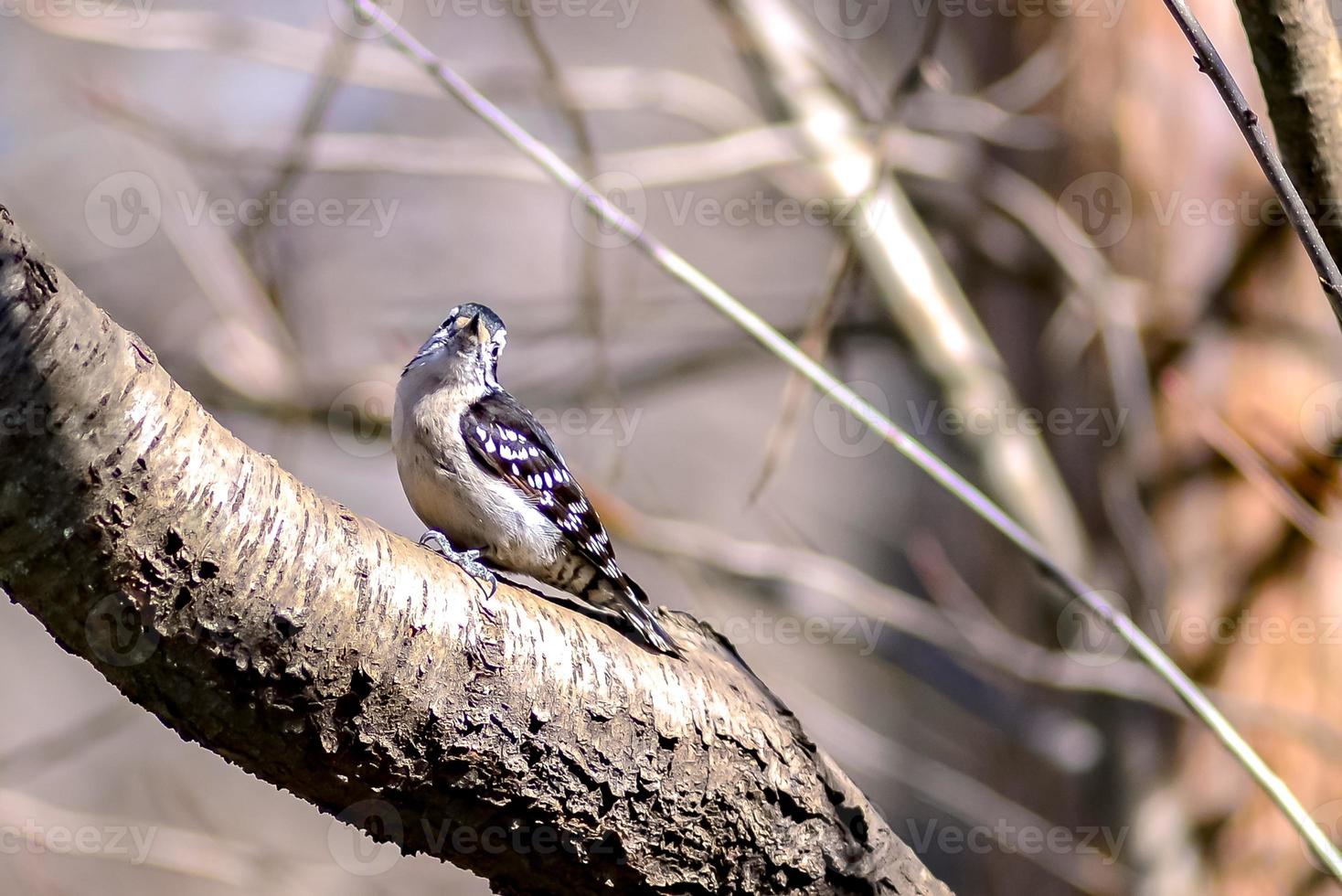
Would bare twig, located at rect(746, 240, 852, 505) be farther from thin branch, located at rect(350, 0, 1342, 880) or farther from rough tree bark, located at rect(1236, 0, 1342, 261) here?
rough tree bark, located at rect(1236, 0, 1342, 261)

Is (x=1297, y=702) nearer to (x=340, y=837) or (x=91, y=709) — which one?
(x=340, y=837)

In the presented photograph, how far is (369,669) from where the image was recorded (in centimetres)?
192

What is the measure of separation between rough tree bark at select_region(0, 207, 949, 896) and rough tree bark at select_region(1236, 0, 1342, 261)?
5.16 feet

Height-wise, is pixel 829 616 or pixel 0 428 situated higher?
pixel 829 616

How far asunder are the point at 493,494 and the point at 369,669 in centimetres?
149

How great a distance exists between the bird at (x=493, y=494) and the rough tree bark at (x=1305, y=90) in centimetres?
195

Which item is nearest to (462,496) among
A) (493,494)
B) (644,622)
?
(493,494)

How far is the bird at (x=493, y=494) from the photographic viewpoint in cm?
339

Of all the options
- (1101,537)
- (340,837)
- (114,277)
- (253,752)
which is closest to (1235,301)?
(1101,537)

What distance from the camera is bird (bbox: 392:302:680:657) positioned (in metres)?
3.39

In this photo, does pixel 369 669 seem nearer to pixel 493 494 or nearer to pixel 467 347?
pixel 493 494

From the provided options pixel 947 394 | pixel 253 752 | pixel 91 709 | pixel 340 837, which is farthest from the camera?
pixel 91 709

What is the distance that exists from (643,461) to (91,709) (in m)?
5.72

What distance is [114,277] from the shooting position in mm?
9664
